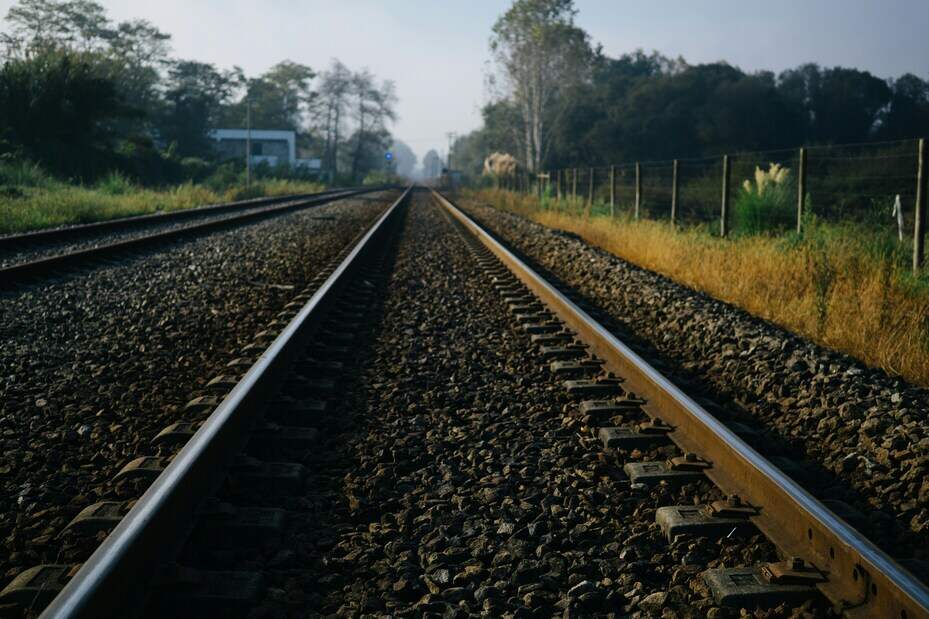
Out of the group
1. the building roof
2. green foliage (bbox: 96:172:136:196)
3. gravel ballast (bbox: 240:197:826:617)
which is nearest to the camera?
gravel ballast (bbox: 240:197:826:617)

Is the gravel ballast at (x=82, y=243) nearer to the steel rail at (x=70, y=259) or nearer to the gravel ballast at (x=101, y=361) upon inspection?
the steel rail at (x=70, y=259)

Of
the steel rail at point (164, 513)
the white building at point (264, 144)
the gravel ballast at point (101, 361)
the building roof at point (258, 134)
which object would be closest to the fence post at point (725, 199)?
the gravel ballast at point (101, 361)

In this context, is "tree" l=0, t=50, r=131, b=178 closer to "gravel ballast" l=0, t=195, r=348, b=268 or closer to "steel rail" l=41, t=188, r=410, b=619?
"gravel ballast" l=0, t=195, r=348, b=268

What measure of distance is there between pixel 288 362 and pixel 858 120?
4782 centimetres

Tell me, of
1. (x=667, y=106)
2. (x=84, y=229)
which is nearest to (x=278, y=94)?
(x=667, y=106)

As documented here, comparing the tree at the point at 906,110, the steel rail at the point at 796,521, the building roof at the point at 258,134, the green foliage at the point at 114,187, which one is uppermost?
the building roof at the point at 258,134

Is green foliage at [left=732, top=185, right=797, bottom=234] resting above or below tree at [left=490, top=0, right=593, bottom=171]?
below

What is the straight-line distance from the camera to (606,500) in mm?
2961

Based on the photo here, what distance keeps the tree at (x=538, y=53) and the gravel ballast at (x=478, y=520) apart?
38.1m

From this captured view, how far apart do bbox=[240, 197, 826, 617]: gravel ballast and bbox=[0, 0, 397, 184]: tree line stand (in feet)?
80.7

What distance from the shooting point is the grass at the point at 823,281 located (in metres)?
5.40

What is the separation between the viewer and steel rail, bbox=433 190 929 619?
2010mm

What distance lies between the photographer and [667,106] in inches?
1977

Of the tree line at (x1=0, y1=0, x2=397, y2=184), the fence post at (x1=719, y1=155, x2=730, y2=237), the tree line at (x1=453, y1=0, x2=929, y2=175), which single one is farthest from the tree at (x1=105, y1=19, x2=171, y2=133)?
the fence post at (x1=719, y1=155, x2=730, y2=237)
